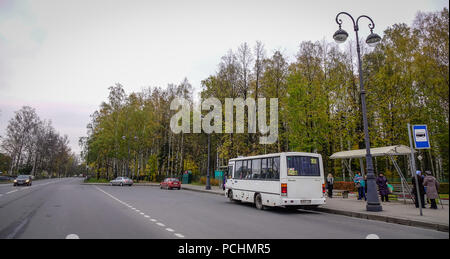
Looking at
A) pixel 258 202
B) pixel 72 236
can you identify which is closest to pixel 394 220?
pixel 258 202

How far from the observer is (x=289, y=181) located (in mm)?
12844

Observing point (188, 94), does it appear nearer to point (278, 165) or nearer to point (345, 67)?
point (345, 67)

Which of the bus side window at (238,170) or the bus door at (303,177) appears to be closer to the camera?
the bus door at (303,177)

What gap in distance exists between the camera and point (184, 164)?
54844mm

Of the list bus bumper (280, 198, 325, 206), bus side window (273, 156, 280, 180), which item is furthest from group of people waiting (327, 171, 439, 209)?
bus side window (273, 156, 280, 180)

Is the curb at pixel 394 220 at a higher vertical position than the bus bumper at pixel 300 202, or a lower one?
lower

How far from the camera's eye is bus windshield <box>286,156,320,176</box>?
13.1m

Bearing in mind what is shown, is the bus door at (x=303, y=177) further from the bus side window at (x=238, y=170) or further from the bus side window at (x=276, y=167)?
the bus side window at (x=238, y=170)

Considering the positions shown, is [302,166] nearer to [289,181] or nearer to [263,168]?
[289,181]

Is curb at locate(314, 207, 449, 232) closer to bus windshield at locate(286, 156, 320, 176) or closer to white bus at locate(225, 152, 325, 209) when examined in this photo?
white bus at locate(225, 152, 325, 209)

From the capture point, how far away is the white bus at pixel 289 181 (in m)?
12.8

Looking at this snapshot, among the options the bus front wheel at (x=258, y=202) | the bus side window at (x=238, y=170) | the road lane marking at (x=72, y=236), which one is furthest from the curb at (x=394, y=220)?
the road lane marking at (x=72, y=236)

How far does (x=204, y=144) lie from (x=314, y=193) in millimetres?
41170

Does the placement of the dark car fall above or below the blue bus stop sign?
below
